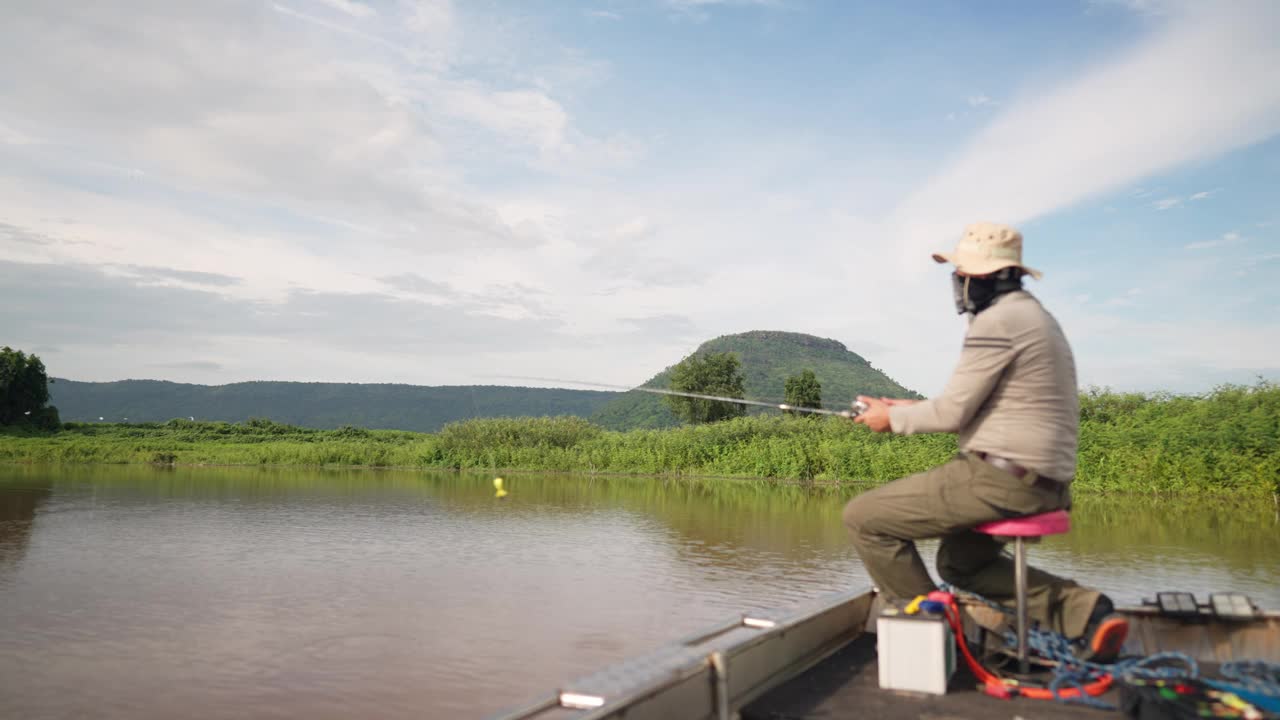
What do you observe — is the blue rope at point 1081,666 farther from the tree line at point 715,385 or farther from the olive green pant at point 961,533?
the tree line at point 715,385

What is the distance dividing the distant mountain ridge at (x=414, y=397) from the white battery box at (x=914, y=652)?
220ft

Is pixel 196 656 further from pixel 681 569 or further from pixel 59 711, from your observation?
pixel 681 569

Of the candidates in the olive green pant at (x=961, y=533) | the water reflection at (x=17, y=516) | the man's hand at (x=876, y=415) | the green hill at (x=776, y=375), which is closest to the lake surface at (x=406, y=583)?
the water reflection at (x=17, y=516)

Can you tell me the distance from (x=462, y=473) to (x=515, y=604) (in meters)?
23.2

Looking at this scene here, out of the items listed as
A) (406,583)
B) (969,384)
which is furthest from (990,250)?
(406,583)

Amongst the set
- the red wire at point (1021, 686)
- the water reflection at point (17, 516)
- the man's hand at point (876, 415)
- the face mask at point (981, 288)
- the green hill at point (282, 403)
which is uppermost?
the green hill at point (282, 403)

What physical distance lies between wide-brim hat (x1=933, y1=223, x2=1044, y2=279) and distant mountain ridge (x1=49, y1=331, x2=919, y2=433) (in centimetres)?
6669

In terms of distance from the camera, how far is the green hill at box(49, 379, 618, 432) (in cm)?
11094

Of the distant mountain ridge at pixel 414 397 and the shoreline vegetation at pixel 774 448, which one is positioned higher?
the distant mountain ridge at pixel 414 397

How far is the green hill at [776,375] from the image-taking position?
6800 centimetres

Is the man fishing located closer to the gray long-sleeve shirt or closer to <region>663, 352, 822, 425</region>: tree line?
the gray long-sleeve shirt

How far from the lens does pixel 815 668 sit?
3.43 metres

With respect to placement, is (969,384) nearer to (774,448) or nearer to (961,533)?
(961,533)

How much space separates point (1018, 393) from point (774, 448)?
21.4m
